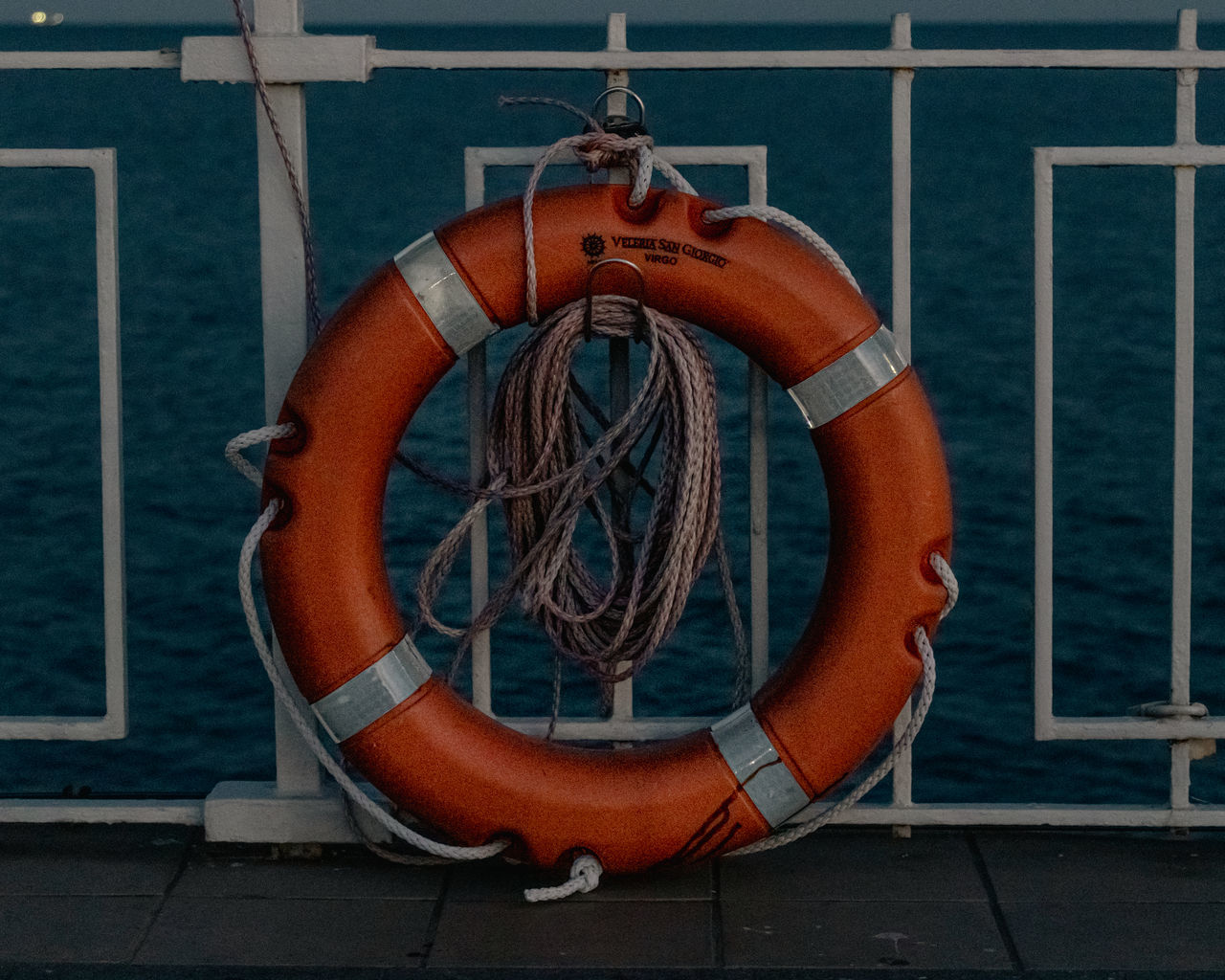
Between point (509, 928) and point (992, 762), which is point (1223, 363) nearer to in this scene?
point (992, 762)

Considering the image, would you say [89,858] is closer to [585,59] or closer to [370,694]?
[370,694]

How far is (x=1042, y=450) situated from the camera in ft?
7.82

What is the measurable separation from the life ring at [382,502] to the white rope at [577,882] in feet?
0.05

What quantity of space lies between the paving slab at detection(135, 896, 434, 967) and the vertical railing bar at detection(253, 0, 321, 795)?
0.74 ft

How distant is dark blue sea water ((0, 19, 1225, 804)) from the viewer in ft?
20.9

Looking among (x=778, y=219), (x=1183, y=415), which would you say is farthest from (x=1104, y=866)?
(x=778, y=219)

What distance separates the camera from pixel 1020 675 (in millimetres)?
6973

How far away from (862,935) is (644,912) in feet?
0.88

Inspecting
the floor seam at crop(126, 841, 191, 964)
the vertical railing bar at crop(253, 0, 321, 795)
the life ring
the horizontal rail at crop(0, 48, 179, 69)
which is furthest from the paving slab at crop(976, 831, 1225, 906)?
the horizontal rail at crop(0, 48, 179, 69)

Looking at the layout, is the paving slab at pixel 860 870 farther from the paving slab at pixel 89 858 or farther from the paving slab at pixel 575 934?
the paving slab at pixel 89 858

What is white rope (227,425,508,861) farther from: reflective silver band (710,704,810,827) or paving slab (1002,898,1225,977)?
paving slab (1002,898,1225,977)

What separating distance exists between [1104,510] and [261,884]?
7327 millimetres

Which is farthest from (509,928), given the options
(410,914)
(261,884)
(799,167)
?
(799,167)

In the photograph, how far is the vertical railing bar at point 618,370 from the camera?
226cm
